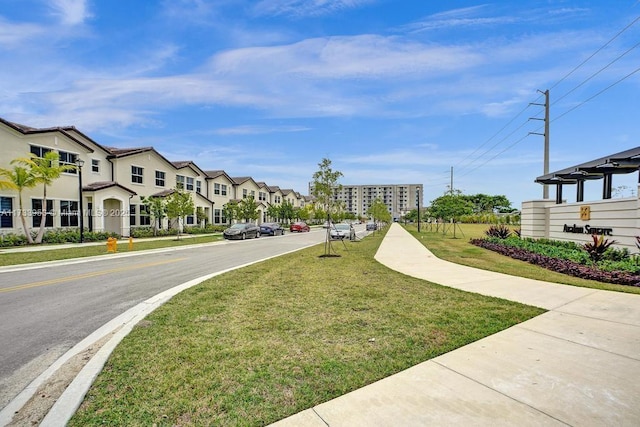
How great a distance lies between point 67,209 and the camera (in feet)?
80.6

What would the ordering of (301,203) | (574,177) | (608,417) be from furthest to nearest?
(301,203)
(574,177)
(608,417)

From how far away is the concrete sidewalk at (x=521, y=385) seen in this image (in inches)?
119

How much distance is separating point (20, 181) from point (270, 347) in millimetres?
23028

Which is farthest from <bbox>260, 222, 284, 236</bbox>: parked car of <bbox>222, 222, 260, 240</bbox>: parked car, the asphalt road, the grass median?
the grass median

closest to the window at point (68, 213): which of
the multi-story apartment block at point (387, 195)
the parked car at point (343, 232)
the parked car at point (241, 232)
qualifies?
the parked car at point (241, 232)

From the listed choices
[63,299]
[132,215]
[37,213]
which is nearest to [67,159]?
[37,213]

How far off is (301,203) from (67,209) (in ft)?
200

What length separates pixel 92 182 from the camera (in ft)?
88.8

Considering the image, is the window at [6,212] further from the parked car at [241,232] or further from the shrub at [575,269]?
the shrub at [575,269]

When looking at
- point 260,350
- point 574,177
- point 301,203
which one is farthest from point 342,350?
point 301,203

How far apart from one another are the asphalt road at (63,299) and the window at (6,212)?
420 inches

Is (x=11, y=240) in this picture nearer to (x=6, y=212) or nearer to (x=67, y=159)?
(x=6, y=212)

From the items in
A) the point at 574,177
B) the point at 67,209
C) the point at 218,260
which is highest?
the point at 574,177

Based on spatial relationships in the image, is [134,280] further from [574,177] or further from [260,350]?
[574,177]
